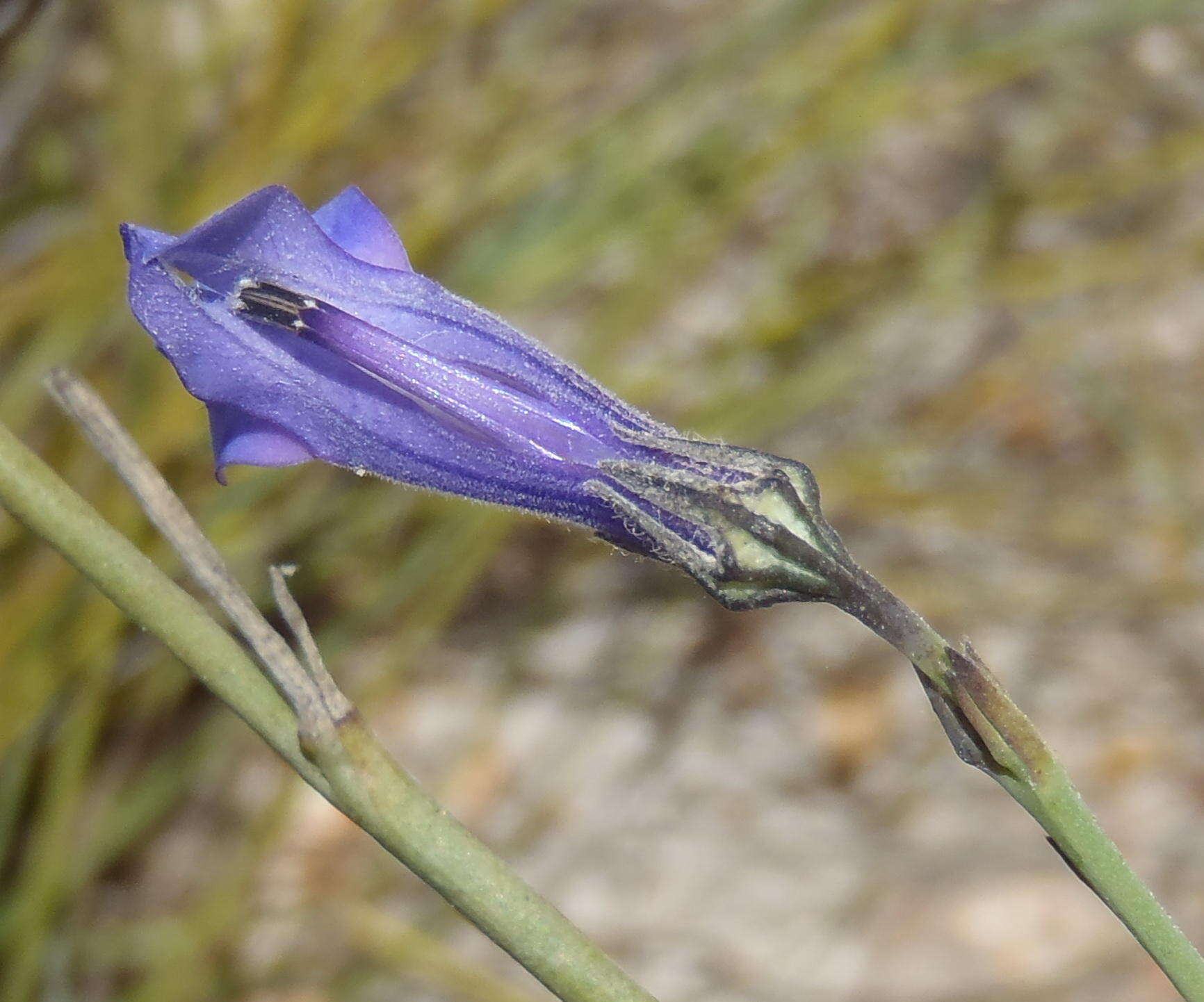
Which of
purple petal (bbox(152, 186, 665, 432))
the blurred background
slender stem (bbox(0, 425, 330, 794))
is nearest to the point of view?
slender stem (bbox(0, 425, 330, 794))

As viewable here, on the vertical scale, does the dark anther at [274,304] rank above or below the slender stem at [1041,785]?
above

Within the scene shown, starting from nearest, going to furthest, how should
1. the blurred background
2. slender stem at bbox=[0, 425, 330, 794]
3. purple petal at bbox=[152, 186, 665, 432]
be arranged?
1. slender stem at bbox=[0, 425, 330, 794]
2. purple petal at bbox=[152, 186, 665, 432]
3. the blurred background

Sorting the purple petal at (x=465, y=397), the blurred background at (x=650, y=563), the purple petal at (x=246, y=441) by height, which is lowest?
the purple petal at (x=246, y=441)

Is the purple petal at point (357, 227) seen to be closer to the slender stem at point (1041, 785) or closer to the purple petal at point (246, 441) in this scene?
the purple petal at point (246, 441)

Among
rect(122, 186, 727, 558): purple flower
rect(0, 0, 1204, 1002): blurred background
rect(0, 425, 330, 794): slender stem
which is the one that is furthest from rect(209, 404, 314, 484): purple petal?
rect(0, 0, 1204, 1002): blurred background

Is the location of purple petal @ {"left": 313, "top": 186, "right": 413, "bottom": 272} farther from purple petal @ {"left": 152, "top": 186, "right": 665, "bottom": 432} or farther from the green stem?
the green stem

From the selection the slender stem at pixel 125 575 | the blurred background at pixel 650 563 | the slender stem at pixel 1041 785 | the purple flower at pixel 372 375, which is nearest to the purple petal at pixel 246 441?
the purple flower at pixel 372 375

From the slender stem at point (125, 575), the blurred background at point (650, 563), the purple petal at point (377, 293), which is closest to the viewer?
the slender stem at point (125, 575)

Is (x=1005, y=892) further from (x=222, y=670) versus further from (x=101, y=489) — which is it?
(x=222, y=670)
